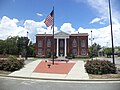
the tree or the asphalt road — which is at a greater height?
the tree

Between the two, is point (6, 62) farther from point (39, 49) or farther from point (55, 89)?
point (39, 49)

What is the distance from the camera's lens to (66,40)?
53562 mm

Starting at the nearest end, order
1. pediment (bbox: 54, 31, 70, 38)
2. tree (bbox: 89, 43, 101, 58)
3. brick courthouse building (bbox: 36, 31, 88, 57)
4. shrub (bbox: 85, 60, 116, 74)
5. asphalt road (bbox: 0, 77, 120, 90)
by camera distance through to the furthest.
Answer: asphalt road (bbox: 0, 77, 120, 90)
shrub (bbox: 85, 60, 116, 74)
brick courthouse building (bbox: 36, 31, 88, 57)
pediment (bbox: 54, 31, 70, 38)
tree (bbox: 89, 43, 101, 58)

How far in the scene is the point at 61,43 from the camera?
178 feet

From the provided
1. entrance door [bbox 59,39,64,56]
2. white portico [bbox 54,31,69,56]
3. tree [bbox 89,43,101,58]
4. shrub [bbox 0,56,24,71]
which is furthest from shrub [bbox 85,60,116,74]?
tree [bbox 89,43,101,58]

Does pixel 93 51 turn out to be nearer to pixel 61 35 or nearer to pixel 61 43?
pixel 61 43

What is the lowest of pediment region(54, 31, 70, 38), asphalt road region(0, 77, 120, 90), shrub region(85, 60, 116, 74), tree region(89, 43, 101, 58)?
asphalt road region(0, 77, 120, 90)

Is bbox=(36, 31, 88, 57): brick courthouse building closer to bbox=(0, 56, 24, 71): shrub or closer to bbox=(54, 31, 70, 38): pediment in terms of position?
bbox=(54, 31, 70, 38): pediment

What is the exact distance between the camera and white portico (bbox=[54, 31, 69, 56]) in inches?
2090

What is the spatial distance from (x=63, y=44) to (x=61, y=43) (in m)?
0.61

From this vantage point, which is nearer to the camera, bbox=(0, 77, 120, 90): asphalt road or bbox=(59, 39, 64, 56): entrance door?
bbox=(0, 77, 120, 90): asphalt road

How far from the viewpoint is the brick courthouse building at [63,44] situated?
172 feet

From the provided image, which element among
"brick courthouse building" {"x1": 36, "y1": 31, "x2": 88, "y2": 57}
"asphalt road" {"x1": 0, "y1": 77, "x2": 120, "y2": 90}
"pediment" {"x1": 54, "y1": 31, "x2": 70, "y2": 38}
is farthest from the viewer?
"pediment" {"x1": 54, "y1": 31, "x2": 70, "y2": 38}

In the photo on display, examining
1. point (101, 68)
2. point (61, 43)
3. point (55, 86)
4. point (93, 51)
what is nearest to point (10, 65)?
point (101, 68)
